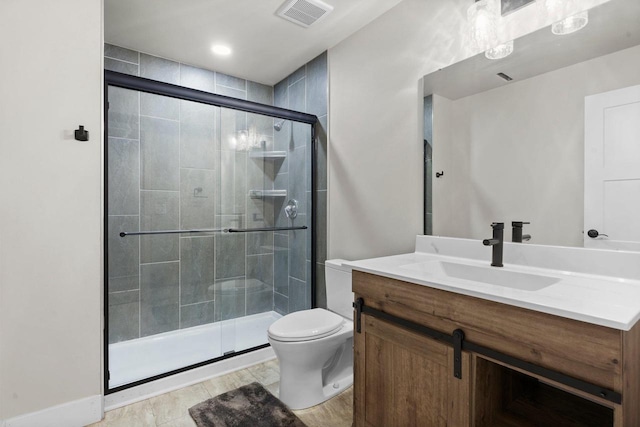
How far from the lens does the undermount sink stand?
1.20m

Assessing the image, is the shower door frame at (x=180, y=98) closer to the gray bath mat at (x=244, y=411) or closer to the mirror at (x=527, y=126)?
the gray bath mat at (x=244, y=411)

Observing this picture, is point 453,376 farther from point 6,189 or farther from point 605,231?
point 6,189

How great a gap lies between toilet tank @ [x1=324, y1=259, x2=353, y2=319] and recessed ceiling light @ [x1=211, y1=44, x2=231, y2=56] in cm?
186

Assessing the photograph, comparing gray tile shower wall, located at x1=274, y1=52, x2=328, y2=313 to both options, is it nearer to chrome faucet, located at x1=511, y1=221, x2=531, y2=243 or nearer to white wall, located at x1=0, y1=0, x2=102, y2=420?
white wall, located at x1=0, y1=0, x2=102, y2=420

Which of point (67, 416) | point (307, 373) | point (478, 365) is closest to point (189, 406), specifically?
point (67, 416)

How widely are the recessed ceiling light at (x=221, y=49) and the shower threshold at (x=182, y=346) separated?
82.8 inches

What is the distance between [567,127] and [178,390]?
2449mm

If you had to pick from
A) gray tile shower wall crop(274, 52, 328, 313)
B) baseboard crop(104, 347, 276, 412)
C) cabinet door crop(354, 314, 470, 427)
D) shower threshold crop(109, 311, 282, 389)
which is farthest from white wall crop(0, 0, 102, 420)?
cabinet door crop(354, 314, 470, 427)

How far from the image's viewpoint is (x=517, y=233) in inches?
55.5

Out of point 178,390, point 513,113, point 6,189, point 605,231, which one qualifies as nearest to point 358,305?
point 605,231

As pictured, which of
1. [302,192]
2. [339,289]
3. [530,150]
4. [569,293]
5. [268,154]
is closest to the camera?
[569,293]

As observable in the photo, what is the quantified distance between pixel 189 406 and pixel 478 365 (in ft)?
5.18

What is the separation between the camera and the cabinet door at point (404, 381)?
1059mm

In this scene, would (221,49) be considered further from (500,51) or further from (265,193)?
(500,51)
